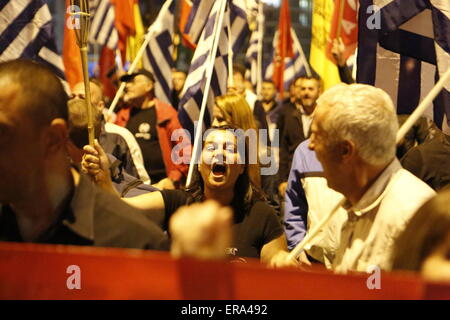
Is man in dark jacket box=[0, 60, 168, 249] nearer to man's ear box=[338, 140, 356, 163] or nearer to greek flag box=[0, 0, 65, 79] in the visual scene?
man's ear box=[338, 140, 356, 163]

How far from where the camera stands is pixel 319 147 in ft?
11.6

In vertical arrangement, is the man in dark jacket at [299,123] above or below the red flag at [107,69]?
below


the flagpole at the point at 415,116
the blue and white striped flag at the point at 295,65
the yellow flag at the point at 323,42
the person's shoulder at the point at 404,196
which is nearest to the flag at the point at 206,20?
the yellow flag at the point at 323,42

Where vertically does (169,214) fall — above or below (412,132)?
below

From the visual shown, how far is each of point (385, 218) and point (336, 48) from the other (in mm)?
3857

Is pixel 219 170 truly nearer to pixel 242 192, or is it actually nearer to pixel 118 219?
pixel 242 192

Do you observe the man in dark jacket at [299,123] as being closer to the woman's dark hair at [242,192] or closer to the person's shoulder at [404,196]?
the woman's dark hair at [242,192]

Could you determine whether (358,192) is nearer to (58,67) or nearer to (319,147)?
(319,147)

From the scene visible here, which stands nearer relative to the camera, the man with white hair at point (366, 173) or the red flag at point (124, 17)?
the man with white hair at point (366, 173)

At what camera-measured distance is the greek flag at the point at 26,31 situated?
6.88 meters

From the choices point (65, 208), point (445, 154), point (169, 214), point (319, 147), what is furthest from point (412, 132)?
point (65, 208)

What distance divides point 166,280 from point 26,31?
203 inches

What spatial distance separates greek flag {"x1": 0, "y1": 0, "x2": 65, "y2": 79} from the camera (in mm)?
6879

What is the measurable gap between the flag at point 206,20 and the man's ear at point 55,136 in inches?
214
